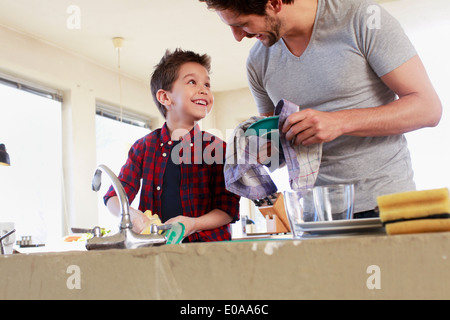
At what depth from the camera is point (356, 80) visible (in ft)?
A: 3.88

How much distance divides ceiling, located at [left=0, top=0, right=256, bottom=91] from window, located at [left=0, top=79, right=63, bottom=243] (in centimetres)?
53

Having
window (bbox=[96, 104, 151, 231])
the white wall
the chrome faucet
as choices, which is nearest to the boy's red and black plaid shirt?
the chrome faucet

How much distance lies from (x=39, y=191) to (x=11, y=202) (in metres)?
0.31

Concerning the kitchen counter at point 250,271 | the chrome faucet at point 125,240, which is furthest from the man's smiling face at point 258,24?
the kitchen counter at point 250,271

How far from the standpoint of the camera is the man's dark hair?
1.12 m

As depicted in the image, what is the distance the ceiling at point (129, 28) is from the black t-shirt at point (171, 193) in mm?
2473

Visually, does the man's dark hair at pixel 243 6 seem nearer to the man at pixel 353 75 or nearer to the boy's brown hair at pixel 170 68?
the man at pixel 353 75

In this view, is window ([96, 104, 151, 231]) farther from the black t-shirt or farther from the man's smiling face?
the man's smiling face

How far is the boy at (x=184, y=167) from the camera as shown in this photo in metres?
1.44

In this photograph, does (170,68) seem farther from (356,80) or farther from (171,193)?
(356,80)

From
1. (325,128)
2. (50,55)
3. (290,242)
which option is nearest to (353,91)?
(325,128)

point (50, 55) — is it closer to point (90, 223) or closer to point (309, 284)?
point (90, 223)

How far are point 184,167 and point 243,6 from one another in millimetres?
561
